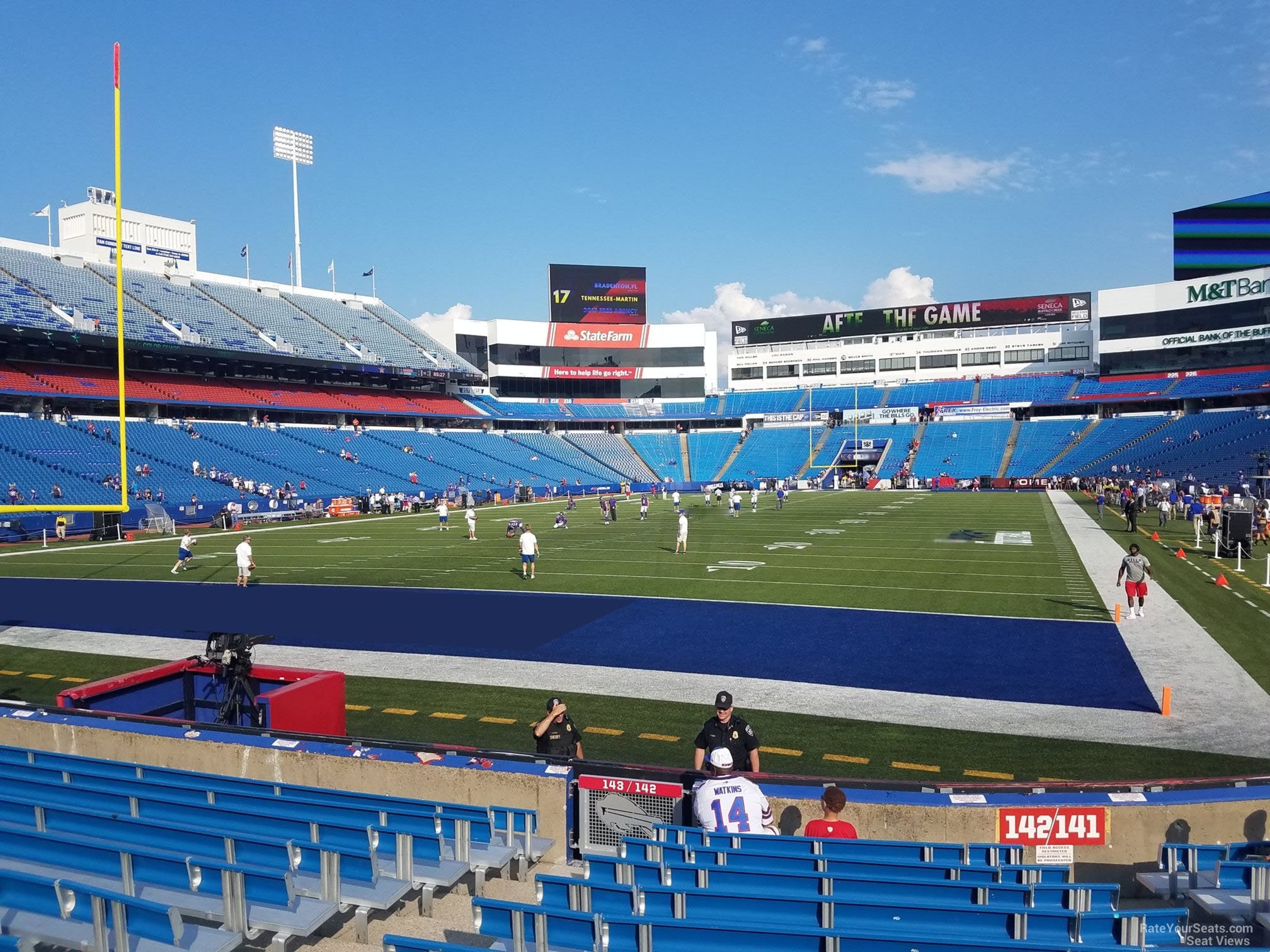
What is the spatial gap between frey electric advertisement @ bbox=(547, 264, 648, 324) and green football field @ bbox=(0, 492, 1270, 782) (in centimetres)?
3947

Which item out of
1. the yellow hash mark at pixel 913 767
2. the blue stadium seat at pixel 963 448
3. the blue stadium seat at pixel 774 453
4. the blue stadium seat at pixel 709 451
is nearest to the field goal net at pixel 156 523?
the yellow hash mark at pixel 913 767

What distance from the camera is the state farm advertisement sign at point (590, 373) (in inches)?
3228

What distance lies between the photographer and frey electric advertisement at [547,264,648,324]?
82.7 m

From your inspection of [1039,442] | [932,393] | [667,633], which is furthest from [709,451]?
[667,633]

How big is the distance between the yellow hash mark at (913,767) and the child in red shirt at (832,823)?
11.5ft

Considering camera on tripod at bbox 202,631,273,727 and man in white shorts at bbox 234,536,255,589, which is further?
man in white shorts at bbox 234,536,255,589

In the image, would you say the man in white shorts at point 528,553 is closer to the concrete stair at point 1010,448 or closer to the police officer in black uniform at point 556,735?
the police officer in black uniform at point 556,735

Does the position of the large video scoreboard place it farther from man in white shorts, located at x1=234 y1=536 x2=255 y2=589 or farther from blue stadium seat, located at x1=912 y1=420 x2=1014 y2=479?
man in white shorts, located at x1=234 y1=536 x2=255 y2=589

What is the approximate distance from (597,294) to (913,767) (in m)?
78.1

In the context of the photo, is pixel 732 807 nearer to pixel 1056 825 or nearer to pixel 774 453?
pixel 1056 825

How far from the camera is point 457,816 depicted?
203 inches

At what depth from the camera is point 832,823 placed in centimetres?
541

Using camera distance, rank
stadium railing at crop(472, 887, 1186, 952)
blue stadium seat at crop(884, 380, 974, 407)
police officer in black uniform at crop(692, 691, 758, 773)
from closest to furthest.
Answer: stadium railing at crop(472, 887, 1186, 952), police officer in black uniform at crop(692, 691, 758, 773), blue stadium seat at crop(884, 380, 974, 407)

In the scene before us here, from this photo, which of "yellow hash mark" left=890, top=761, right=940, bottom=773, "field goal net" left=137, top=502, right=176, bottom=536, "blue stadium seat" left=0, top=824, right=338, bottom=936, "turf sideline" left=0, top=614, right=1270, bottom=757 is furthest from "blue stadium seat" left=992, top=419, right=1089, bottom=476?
"blue stadium seat" left=0, top=824, right=338, bottom=936
